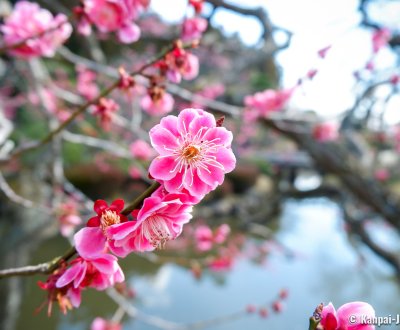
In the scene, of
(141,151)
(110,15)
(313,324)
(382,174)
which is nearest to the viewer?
(313,324)

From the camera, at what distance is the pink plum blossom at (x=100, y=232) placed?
0.43 meters

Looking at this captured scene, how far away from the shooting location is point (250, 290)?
4.14m

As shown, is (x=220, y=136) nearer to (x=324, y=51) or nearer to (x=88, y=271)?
(x=88, y=271)

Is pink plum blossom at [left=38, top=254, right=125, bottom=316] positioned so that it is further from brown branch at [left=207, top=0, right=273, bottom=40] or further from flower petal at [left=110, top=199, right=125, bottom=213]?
brown branch at [left=207, top=0, right=273, bottom=40]

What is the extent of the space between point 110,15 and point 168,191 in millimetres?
694

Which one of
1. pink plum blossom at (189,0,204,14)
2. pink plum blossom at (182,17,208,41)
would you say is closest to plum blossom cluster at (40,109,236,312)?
pink plum blossom at (189,0,204,14)

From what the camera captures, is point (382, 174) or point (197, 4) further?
point (382, 174)

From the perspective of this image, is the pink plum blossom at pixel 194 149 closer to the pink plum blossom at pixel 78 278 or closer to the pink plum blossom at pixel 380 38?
the pink plum blossom at pixel 78 278

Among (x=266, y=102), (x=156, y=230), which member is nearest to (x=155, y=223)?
(x=156, y=230)

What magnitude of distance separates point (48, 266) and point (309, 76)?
3.39 ft

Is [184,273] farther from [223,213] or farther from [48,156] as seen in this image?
[48,156]

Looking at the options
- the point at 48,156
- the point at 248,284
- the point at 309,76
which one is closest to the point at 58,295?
the point at 309,76

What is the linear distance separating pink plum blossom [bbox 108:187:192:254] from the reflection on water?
102 inches

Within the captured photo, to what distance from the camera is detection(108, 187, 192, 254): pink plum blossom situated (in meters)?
0.39
